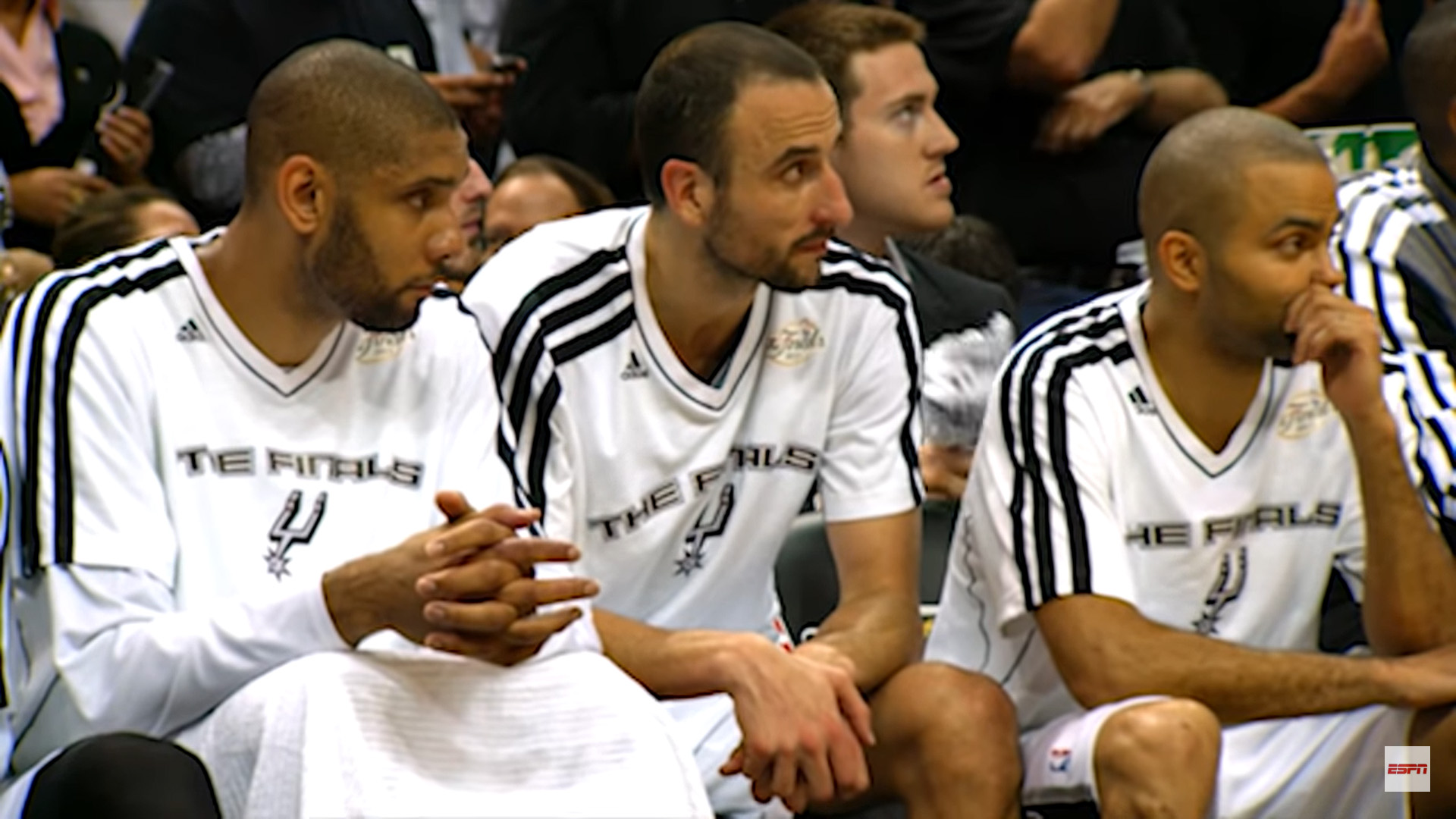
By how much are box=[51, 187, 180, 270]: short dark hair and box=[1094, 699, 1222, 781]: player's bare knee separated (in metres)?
2.42

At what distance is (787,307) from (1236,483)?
851 mm

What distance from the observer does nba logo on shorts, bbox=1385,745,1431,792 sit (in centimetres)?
376

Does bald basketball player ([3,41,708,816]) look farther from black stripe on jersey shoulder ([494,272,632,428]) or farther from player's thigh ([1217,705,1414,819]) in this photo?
player's thigh ([1217,705,1414,819])

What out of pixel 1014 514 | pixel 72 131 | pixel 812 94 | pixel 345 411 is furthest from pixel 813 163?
pixel 72 131

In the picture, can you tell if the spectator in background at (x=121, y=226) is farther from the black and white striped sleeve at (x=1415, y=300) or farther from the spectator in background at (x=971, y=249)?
the black and white striped sleeve at (x=1415, y=300)

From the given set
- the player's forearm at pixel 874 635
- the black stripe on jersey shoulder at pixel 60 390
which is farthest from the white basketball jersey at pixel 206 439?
the player's forearm at pixel 874 635

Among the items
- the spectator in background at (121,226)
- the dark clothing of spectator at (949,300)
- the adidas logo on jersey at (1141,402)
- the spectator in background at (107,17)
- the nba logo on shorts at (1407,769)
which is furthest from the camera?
the spectator in background at (107,17)

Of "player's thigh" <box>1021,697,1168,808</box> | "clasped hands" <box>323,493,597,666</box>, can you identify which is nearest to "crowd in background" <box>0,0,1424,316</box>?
"player's thigh" <box>1021,697,1168,808</box>

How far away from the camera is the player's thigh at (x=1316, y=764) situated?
12.4 ft

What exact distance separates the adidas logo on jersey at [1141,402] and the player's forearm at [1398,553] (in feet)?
1.11

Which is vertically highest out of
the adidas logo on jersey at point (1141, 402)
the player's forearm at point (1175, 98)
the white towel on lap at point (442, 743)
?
the player's forearm at point (1175, 98)

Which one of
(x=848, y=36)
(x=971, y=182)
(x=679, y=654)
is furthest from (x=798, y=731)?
(x=971, y=182)

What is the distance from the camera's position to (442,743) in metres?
3.17

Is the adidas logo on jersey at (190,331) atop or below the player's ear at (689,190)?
below
